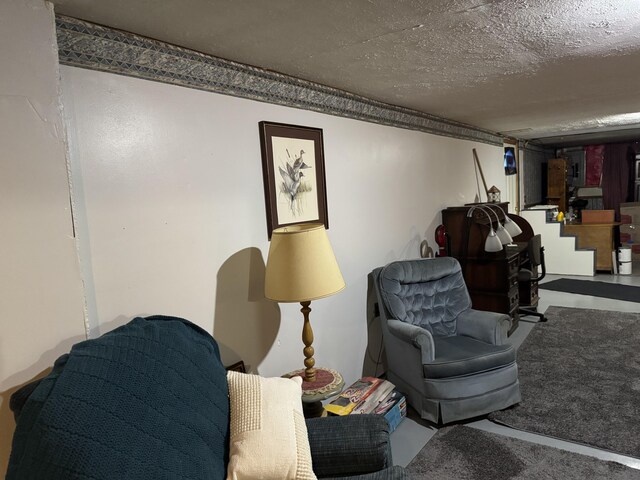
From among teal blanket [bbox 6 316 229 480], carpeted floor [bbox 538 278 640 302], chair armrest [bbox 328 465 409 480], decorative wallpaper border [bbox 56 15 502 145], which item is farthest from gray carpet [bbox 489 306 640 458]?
decorative wallpaper border [bbox 56 15 502 145]

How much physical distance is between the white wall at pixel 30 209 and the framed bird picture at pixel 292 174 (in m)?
1.10

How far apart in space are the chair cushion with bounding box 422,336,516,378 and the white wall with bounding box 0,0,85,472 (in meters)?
2.03

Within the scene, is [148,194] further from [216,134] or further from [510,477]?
[510,477]

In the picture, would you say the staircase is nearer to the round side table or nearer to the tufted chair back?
the tufted chair back

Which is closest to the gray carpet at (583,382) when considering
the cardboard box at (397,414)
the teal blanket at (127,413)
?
the cardboard box at (397,414)

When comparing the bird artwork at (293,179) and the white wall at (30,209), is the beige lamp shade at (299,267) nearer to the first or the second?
the bird artwork at (293,179)

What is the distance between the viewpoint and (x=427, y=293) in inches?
130

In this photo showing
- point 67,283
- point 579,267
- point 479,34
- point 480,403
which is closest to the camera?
point 67,283

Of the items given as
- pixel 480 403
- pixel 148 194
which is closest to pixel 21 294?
pixel 148 194

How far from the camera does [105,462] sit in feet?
3.62

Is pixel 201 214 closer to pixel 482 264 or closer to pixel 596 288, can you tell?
pixel 482 264

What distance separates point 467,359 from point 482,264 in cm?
172

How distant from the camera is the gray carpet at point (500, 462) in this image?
2.15m

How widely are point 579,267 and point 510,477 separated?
18.1 feet
